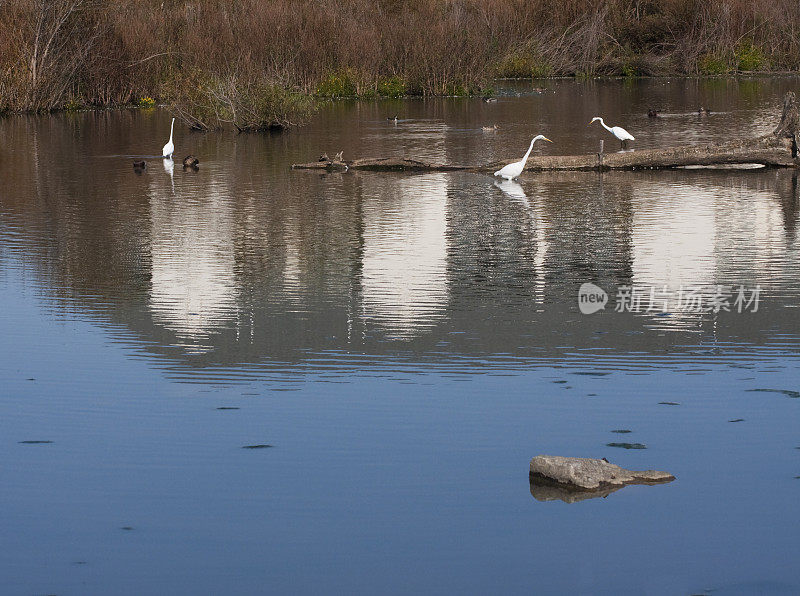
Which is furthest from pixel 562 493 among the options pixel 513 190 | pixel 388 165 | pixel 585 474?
pixel 388 165

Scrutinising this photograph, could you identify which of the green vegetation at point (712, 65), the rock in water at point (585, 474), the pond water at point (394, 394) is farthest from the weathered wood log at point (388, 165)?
the green vegetation at point (712, 65)

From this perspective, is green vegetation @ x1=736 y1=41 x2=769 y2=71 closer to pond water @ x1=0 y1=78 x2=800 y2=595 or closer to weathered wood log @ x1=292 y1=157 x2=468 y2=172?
weathered wood log @ x1=292 y1=157 x2=468 y2=172

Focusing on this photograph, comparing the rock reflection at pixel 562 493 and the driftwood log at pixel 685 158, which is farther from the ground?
the driftwood log at pixel 685 158

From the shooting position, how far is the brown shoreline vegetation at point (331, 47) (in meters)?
32.1

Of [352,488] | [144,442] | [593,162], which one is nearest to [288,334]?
[144,442]

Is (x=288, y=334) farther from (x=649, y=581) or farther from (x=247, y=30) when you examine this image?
(x=247, y=30)

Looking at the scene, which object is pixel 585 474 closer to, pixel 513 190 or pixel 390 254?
pixel 390 254

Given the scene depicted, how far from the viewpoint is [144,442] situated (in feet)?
19.7

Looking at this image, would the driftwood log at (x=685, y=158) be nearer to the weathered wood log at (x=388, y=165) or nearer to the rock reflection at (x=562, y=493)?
the weathered wood log at (x=388, y=165)

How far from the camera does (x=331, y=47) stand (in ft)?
120

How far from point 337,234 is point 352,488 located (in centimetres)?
723

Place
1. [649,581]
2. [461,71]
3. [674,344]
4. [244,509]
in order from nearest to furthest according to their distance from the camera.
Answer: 1. [649,581]
2. [244,509]
3. [674,344]
4. [461,71]

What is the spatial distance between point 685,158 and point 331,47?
2054 cm

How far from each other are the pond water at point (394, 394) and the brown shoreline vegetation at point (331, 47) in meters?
14.6
